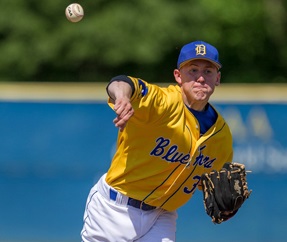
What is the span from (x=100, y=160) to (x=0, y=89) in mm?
1467

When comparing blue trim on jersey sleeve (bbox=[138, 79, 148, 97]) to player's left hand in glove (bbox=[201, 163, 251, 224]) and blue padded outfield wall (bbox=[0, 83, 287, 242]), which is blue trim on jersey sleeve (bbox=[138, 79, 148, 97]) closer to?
player's left hand in glove (bbox=[201, 163, 251, 224])

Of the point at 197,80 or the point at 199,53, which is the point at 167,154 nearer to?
the point at 197,80

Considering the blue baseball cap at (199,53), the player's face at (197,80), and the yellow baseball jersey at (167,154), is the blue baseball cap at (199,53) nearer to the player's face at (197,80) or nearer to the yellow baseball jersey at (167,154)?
the player's face at (197,80)

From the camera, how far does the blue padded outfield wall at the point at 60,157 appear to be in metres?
9.71

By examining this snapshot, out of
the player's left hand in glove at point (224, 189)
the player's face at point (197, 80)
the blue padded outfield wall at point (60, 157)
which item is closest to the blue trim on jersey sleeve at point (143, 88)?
the player's face at point (197, 80)

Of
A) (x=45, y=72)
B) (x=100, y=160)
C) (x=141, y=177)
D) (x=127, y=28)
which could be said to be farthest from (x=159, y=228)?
(x=45, y=72)

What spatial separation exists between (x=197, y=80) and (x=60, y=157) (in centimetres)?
469

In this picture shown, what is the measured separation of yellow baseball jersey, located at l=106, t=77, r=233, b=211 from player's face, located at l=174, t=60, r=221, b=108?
0.22 ft

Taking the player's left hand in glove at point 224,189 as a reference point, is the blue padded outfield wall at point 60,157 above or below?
above

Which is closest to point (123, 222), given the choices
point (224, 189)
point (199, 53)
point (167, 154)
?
point (167, 154)

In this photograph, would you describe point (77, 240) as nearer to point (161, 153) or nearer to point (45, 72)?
point (161, 153)

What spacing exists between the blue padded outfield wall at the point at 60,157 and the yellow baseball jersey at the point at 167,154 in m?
4.20

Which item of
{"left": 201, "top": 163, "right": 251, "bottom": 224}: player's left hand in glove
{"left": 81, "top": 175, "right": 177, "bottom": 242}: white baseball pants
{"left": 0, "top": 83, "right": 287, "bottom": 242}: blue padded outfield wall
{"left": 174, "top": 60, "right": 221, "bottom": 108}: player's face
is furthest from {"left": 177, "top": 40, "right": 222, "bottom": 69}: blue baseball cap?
{"left": 0, "top": 83, "right": 287, "bottom": 242}: blue padded outfield wall

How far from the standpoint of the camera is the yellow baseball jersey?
17.1 ft
